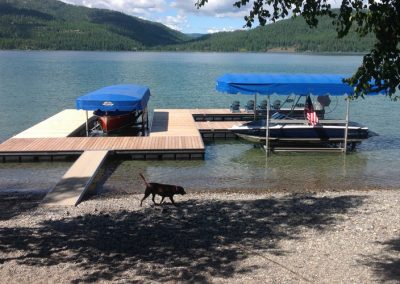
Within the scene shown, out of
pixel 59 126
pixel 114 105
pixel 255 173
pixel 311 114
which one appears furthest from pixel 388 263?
pixel 59 126

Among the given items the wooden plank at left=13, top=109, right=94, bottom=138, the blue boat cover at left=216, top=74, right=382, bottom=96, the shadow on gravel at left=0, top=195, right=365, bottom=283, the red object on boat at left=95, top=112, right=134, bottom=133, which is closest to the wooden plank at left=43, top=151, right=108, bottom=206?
the shadow on gravel at left=0, top=195, right=365, bottom=283

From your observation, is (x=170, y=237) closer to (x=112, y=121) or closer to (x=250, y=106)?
(x=112, y=121)

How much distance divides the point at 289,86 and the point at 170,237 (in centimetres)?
1185

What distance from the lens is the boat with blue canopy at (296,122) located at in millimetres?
18969

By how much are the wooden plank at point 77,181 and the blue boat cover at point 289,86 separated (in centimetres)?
635

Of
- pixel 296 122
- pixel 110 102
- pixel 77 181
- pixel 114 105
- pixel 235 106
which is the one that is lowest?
pixel 77 181

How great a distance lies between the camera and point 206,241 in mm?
8523

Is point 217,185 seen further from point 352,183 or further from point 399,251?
point 399,251

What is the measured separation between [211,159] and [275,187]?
428cm

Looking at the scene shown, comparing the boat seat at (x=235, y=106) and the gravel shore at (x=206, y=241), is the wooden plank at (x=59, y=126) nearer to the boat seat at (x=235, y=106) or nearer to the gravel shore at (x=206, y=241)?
the boat seat at (x=235, y=106)

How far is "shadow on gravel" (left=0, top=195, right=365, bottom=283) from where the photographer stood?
23.8 feet

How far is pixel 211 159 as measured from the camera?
748 inches

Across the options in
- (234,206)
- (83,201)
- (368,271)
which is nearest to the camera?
(368,271)

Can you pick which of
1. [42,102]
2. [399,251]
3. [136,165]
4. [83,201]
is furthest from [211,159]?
[42,102]
